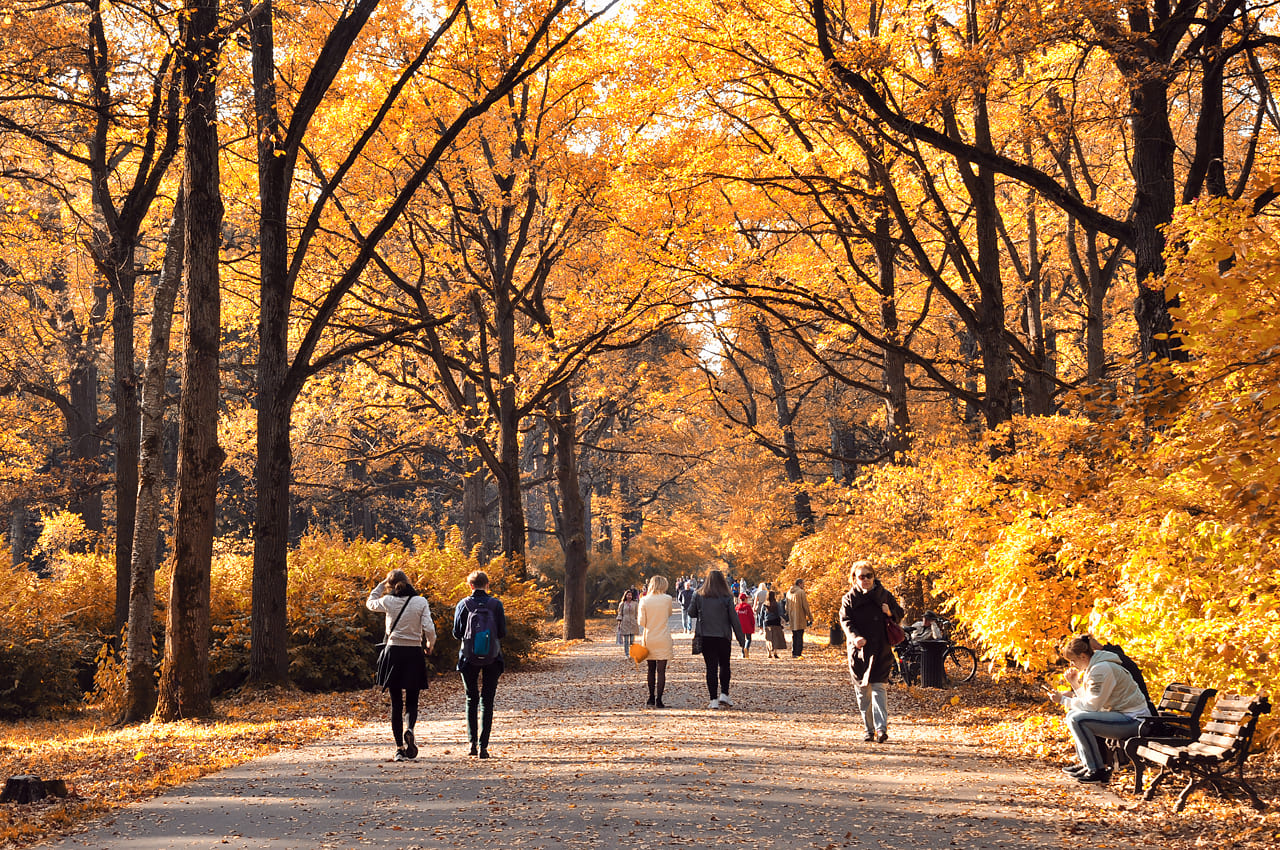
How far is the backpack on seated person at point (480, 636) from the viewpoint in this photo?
9.20 meters

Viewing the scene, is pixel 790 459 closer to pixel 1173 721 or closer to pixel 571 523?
pixel 571 523

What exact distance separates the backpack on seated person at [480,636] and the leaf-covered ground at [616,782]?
88cm

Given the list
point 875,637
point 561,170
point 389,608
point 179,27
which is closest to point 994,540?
point 875,637

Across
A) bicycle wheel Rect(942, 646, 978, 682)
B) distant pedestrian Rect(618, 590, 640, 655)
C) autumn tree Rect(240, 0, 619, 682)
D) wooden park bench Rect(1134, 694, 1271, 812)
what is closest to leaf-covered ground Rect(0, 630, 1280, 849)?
wooden park bench Rect(1134, 694, 1271, 812)

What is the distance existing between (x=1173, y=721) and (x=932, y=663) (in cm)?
834

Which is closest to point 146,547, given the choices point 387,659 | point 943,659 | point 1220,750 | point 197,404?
point 197,404

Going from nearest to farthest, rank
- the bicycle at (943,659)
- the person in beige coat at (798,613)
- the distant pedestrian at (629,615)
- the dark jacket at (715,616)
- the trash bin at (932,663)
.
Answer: the dark jacket at (715,616) < the trash bin at (932,663) < the bicycle at (943,659) < the person in beige coat at (798,613) < the distant pedestrian at (629,615)

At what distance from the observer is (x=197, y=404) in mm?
12086

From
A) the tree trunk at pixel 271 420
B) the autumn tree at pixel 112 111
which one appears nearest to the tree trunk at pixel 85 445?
the autumn tree at pixel 112 111

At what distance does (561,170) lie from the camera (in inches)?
840

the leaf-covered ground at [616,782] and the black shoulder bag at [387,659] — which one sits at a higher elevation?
the black shoulder bag at [387,659]

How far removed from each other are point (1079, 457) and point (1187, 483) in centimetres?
282

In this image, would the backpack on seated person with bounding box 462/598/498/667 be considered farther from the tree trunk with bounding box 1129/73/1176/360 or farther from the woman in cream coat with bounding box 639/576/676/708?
the tree trunk with bounding box 1129/73/1176/360

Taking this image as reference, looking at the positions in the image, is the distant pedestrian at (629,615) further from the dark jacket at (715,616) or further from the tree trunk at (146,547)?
the tree trunk at (146,547)
